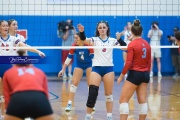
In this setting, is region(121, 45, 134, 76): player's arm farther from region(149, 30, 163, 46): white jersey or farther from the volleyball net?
region(149, 30, 163, 46): white jersey

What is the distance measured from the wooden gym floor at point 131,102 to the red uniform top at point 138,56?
1804 mm

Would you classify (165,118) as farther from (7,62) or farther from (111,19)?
(111,19)

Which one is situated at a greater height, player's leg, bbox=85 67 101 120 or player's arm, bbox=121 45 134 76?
player's arm, bbox=121 45 134 76

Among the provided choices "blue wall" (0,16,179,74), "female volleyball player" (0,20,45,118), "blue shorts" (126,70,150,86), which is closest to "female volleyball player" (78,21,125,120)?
"blue shorts" (126,70,150,86)

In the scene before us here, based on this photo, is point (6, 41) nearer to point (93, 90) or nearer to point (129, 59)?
point (93, 90)

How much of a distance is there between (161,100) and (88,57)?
8.93 ft

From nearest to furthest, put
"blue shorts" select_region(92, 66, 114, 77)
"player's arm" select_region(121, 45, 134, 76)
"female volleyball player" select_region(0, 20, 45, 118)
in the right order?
"player's arm" select_region(121, 45, 134, 76)
"blue shorts" select_region(92, 66, 114, 77)
"female volleyball player" select_region(0, 20, 45, 118)

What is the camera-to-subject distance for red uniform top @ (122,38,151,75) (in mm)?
8672

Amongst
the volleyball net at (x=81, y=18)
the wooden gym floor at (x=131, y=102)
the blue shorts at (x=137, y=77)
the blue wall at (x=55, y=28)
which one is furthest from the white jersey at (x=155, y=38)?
the blue shorts at (x=137, y=77)

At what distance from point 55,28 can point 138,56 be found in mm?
10900

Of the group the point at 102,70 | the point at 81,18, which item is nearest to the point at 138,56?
the point at 102,70

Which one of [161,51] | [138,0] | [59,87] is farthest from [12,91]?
[161,51]

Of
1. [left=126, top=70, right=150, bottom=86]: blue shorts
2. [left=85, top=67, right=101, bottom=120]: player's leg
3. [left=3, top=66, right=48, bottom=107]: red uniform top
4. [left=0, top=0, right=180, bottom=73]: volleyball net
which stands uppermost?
[left=0, top=0, right=180, bottom=73]: volleyball net

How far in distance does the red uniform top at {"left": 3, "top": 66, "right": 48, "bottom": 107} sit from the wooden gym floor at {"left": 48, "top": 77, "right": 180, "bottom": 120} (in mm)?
3932
